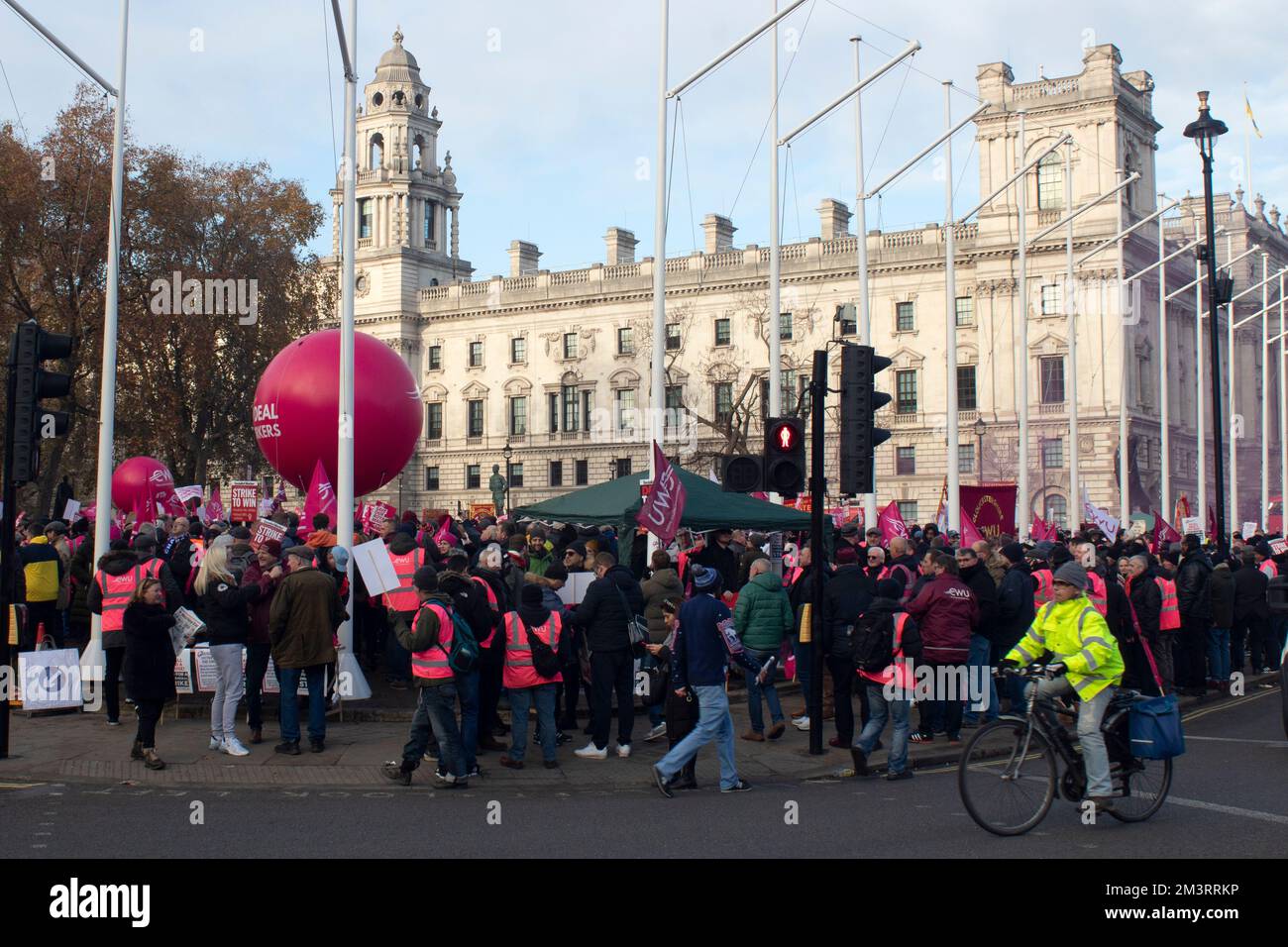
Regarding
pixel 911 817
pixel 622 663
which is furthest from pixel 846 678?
pixel 911 817

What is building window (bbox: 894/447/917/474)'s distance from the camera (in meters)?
70.2

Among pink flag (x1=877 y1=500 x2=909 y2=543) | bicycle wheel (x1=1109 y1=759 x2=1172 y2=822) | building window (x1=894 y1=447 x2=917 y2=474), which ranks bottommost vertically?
bicycle wheel (x1=1109 y1=759 x2=1172 y2=822)

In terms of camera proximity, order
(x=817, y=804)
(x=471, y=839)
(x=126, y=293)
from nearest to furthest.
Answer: (x=471, y=839) < (x=817, y=804) < (x=126, y=293)

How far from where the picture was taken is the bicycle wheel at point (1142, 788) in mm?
9820

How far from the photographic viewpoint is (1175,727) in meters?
9.75

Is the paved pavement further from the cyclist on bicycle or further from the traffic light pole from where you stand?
the traffic light pole

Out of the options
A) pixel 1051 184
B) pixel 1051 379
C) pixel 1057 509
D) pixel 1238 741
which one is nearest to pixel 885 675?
pixel 1238 741

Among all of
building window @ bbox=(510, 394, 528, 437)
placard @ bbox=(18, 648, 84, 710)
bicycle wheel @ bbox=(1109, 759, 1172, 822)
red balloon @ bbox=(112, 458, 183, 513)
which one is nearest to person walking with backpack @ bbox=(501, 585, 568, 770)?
bicycle wheel @ bbox=(1109, 759, 1172, 822)

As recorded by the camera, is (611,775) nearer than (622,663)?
Yes

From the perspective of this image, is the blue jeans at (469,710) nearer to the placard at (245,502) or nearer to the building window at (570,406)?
the placard at (245,502)

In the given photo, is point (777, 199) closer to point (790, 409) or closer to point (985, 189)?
point (790, 409)

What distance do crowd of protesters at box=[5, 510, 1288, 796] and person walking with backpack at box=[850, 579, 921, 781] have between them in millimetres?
20

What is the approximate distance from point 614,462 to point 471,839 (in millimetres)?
70755

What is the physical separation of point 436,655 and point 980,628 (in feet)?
20.2
